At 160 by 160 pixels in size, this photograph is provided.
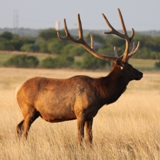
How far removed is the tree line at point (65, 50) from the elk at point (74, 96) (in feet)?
145

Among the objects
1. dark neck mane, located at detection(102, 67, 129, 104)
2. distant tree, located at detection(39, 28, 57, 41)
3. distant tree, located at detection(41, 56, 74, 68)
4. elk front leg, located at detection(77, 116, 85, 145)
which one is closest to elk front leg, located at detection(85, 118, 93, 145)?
elk front leg, located at detection(77, 116, 85, 145)

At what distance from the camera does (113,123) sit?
36.6ft

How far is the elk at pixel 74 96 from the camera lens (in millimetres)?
9070

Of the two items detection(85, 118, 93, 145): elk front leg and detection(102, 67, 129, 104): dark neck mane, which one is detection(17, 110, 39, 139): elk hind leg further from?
detection(102, 67, 129, 104): dark neck mane

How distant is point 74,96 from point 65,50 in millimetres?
64138

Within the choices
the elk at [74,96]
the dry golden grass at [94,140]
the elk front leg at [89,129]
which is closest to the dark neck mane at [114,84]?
the elk at [74,96]

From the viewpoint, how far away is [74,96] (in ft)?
30.0

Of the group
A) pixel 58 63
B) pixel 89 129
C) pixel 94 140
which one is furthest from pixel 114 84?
pixel 58 63

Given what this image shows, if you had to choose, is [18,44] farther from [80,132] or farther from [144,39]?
[80,132]

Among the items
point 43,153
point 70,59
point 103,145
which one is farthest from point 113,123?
point 70,59

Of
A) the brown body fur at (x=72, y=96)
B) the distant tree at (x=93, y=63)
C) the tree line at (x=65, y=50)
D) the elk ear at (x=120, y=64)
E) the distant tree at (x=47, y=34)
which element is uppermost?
the elk ear at (x=120, y=64)

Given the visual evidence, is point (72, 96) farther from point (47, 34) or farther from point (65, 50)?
point (47, 34)

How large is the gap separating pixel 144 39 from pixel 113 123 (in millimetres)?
74891

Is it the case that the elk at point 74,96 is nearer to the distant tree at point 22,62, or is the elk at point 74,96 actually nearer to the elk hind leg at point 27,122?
the elk hind leg at point 27,122
